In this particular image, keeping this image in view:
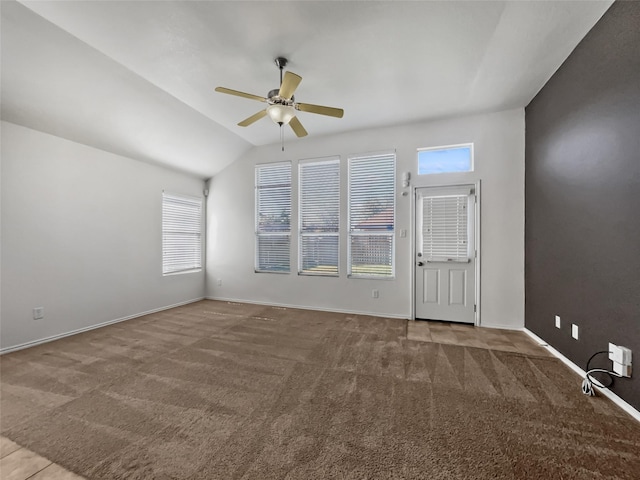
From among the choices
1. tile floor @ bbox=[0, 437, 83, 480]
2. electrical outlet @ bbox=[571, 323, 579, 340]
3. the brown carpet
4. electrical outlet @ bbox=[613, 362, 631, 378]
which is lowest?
tile floor @ bbox=[0, 437, 83, 480]

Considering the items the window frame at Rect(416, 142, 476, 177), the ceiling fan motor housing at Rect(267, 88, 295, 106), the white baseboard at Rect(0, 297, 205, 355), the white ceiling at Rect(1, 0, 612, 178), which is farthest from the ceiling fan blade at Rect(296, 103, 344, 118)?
the white baseboard at Rect(0, 297, 205, 355)

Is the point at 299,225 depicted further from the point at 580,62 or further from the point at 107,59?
the point at 580,62

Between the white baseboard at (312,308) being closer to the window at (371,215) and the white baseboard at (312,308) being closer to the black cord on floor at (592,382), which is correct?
the window at (371,215)

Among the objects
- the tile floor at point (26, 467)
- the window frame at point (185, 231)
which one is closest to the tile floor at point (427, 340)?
the tile floor at point (26, 467)

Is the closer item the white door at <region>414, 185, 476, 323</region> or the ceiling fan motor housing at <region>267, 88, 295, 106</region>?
the ceiling fan motor housing at <region>267, 88, 295, 106</region>

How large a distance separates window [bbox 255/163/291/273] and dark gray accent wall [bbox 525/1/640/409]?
3.78 m

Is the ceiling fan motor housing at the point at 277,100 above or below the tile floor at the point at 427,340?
above

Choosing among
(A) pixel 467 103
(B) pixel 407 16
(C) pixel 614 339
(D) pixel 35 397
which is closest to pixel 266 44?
(B) pixel 407 16

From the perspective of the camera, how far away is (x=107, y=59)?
264 cm

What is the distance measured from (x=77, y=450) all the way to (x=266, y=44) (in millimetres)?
3379

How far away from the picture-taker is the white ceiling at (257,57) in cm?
210

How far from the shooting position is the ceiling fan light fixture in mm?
2533

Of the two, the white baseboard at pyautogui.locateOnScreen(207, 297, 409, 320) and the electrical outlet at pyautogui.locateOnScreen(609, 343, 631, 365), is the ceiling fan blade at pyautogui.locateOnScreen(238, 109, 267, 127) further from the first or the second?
the electrical outlet at pyautogui.locateOnScreen(609, 343, 631, 365)

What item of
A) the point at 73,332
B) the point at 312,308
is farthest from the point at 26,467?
the point at 312,308
